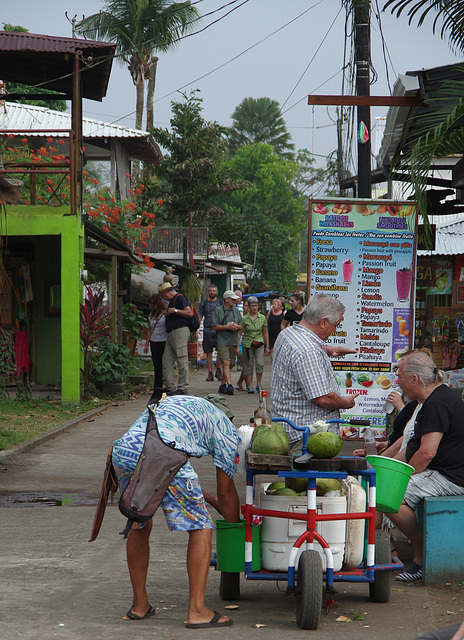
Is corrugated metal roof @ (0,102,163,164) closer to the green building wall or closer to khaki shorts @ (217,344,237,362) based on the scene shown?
khaki shorts @ (217,344,237,362)

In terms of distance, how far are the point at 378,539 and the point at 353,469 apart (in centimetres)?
62

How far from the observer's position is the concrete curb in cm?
933

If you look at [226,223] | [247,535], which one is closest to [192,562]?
[247,535]

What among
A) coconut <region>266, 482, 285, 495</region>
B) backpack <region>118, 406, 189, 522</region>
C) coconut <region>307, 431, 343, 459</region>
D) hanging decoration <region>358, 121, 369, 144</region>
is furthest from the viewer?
hanging decoration <region>358, 121, 369, 144</region>

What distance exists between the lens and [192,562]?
4.42 meters

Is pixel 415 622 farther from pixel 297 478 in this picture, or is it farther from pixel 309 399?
pixel 309 399

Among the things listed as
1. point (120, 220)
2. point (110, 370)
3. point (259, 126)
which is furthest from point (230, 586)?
point (259, 126)

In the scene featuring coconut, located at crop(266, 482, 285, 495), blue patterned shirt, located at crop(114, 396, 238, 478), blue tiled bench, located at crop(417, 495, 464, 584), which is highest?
blue patterned shirt, located at crop(114, 396, 238, 478)

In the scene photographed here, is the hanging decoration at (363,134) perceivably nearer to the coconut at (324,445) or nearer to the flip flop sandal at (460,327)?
the flip flop sandal at (460,327)

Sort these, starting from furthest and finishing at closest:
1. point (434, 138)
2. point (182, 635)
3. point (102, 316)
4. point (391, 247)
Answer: point (102, 316), point (391, 247), point (434, 138), point (182, 635)

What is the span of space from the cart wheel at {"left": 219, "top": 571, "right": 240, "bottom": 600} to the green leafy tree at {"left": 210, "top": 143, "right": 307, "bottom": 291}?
154 ft

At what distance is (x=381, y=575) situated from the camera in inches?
194

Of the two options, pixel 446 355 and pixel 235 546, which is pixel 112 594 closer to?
pixel 235 546

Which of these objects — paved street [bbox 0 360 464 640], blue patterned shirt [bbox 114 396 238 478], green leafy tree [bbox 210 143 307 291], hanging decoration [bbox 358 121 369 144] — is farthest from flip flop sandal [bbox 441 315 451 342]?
green leafy tree [bbox 210 143 307 291]
